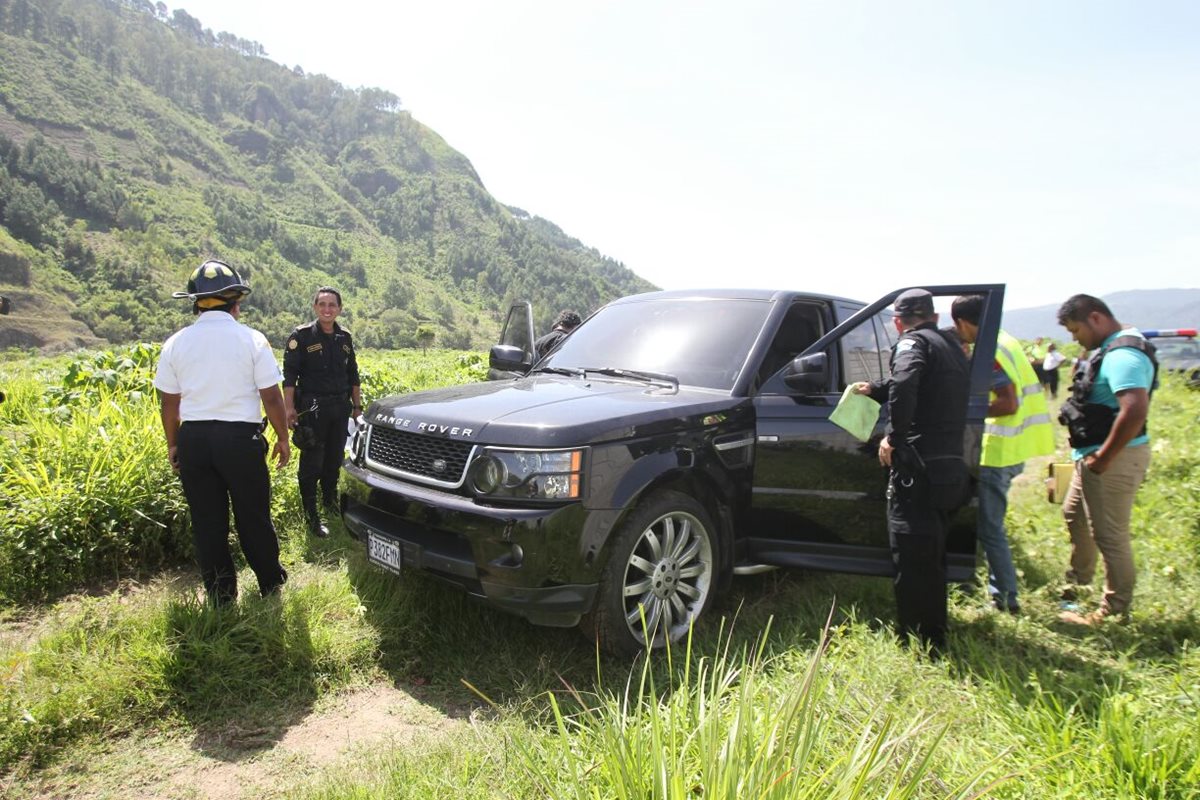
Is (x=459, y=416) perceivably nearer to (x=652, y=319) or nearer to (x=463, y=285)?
(x=652, y=319)

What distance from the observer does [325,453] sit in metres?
5.66

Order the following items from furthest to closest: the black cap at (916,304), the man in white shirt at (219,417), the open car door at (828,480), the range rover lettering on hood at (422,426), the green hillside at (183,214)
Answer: the green hillside at (183,214)
the open car door at (828,480)
the man in white shirt at (219,417)
the black cap at (916,304)
the range rover lettering on hood at (422,426)

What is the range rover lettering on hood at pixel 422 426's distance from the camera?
3199 millimetres

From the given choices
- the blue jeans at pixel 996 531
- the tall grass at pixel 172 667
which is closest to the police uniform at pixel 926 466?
the blue jeans at pixel 996 531

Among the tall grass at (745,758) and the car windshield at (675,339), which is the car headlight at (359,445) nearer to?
the car windshield at (675,339)

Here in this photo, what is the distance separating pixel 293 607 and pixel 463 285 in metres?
168

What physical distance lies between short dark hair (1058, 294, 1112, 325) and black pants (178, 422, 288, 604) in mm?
4571

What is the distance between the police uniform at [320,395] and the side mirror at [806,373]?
11.9ft

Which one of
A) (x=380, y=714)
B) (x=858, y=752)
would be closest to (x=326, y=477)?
(x=380, y=714)

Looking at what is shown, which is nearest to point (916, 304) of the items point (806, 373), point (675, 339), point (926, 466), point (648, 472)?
point (806, 373)

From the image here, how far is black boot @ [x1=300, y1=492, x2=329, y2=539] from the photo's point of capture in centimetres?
518

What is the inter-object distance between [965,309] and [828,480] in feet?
4.75

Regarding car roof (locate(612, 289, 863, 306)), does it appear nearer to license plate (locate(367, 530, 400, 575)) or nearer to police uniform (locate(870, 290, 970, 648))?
police uniform (locate(870, 290, 970, 648))

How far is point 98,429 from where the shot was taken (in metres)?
5.00
